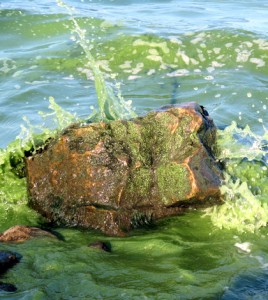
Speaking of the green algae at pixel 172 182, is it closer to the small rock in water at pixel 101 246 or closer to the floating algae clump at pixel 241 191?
the floating algae clump at pixel 241 191

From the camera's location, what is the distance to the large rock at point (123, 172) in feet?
16.2

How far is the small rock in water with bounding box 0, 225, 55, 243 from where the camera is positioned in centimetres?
464

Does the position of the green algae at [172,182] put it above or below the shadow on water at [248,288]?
above

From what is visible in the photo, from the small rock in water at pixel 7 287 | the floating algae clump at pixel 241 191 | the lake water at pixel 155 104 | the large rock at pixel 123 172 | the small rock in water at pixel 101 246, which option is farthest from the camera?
the floating algae clump at pixel 241 191

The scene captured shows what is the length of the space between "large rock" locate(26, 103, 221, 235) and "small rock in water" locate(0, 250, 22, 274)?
30.9 inches

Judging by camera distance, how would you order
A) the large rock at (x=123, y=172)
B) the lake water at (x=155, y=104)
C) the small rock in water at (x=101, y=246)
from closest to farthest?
the lake water at (x=155, y=104) < the small rock in water at (x=101, y=246) < the large rock at (x=123, y=172)

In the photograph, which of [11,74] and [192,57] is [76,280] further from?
[192,57]

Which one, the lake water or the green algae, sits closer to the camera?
the lake water

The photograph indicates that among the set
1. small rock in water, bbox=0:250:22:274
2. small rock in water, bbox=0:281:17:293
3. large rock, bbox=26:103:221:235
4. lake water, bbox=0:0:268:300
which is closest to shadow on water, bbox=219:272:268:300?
lake water, bbox=0:0:268:300

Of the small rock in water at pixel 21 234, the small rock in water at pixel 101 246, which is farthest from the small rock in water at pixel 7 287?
the small rock in water at pixel 101 246

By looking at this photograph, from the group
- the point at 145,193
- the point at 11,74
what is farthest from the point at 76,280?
the point at 11,74

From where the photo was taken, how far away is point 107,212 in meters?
4.91

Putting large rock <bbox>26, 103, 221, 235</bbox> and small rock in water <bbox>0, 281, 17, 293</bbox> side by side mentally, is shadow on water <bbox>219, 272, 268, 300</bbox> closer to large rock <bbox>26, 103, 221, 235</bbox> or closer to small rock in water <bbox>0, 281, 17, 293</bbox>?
large rock <bbox>26, 103, 221, 235</bbox>

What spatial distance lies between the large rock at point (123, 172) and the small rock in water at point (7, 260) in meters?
0.78
